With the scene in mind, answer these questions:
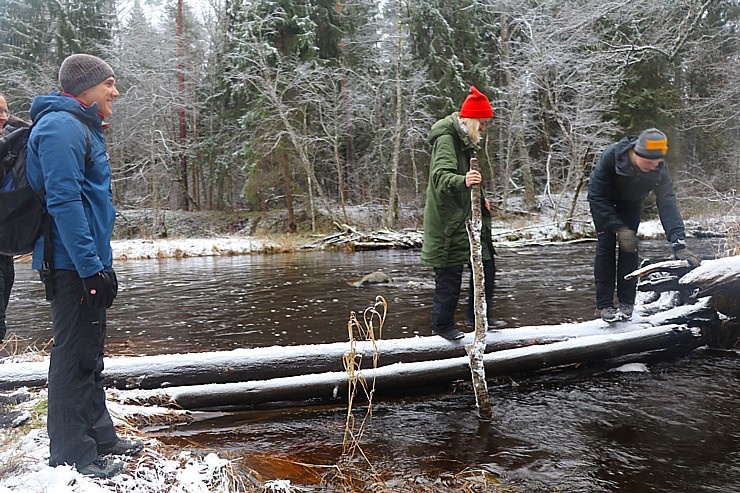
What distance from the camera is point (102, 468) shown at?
2.73m

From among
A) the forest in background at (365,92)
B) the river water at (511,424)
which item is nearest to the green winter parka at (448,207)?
the river water at (511,424)

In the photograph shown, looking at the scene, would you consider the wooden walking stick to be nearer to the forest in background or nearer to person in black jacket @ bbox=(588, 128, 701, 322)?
person in black jacket @ bbox=(588, 128, 701, 322)

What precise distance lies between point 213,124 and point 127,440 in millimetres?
28148

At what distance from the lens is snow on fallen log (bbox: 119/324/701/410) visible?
415cm

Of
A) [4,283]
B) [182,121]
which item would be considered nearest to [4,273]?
[4,283]

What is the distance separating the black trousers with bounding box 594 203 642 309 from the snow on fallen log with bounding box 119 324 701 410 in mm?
459

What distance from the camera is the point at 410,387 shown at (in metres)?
4.46

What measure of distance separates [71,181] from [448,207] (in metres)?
2.98

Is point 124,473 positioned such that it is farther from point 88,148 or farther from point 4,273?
point 4,273

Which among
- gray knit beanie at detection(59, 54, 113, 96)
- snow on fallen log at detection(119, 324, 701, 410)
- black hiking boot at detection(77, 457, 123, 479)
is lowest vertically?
snow on fallen log at detection(119, 324, 701, 410)

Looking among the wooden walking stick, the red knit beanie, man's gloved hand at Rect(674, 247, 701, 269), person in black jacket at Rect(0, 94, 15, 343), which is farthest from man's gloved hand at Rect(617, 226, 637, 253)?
person in black jacket at Rect(0, 94, 15, 343)

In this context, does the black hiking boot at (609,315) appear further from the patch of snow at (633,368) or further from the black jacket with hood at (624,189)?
the black jacket with hood at (624,189)

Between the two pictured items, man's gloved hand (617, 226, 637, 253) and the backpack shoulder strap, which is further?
man's gloved hand (617, 226, 637, 253)

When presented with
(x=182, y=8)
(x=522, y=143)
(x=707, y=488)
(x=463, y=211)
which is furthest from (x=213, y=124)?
(x=707, y=488)
